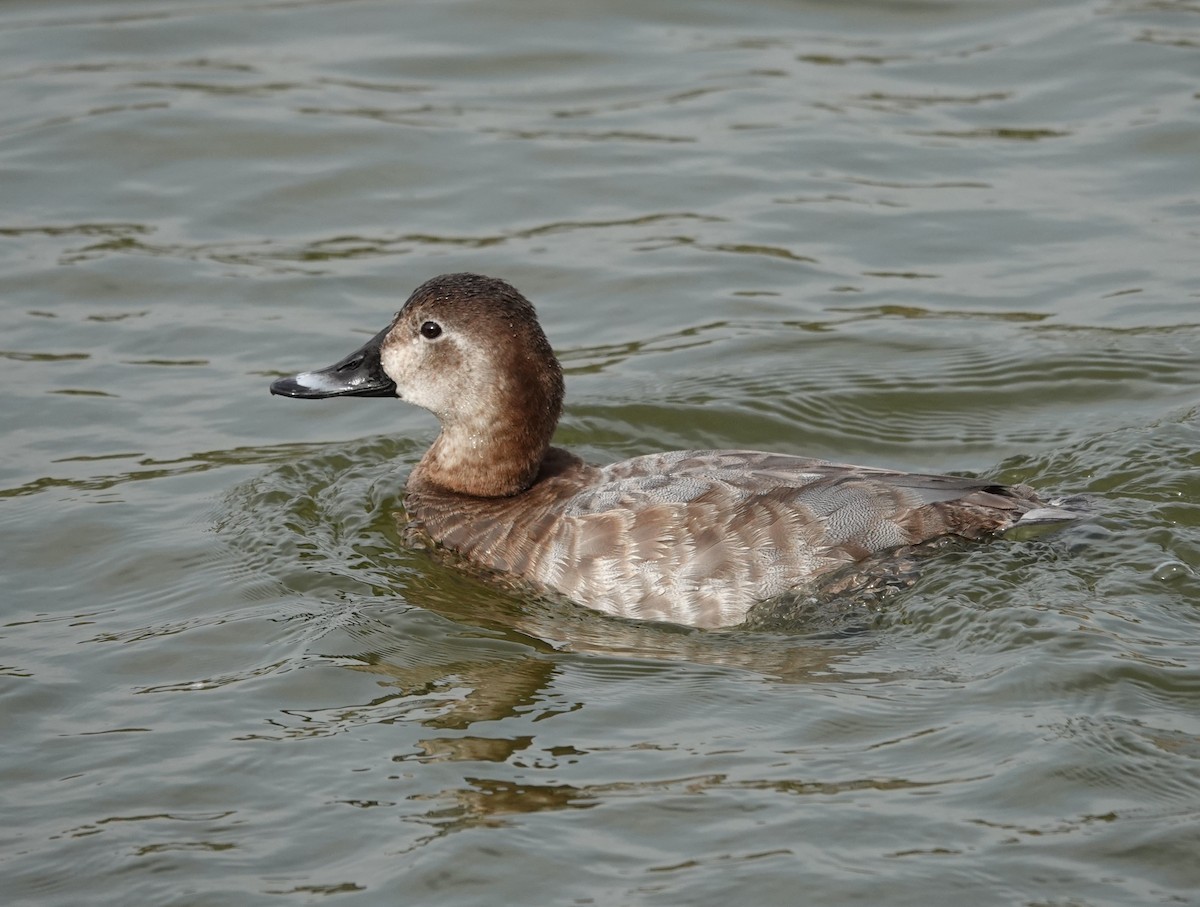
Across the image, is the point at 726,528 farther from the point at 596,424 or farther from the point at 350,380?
the point at 596,424

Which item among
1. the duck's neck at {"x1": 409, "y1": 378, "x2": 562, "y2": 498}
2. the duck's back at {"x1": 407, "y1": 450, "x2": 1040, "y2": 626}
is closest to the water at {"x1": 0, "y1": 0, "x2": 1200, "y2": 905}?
the duck's back at {"x1": 407, "y1": 450, "x2": 1040, "y2": 626}

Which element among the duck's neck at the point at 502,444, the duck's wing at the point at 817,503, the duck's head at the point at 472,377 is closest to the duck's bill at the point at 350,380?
the duck's head at the point at 472,377

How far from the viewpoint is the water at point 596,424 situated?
5016 millimetres

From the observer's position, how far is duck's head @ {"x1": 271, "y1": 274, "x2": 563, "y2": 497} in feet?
22.8

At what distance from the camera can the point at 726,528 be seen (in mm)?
6305

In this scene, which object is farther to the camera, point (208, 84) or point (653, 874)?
point (208, 84)

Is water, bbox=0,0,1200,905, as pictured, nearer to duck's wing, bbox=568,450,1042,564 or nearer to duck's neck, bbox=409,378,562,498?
duck's wing, bbox=568,450,1042,564

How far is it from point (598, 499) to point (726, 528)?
569 millimetres

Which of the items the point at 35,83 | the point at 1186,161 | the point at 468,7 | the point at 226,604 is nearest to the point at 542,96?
the point at 468,7

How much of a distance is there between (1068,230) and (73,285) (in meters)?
5.73

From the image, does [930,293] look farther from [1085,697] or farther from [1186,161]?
[1085,697]

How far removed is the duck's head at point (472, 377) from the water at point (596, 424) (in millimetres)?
579

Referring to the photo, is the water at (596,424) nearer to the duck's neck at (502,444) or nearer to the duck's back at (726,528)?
the duck's back at (726,528)

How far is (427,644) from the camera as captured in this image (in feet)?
20.6
